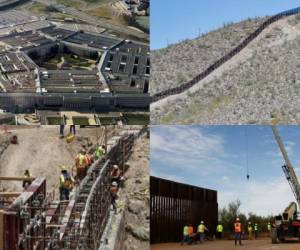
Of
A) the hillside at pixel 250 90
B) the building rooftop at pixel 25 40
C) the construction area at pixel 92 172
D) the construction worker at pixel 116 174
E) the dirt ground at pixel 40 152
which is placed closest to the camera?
the construction area at pixel 92 172

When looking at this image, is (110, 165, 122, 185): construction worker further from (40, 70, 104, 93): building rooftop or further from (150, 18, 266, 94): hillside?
(150, 18, 266, 94): hillside

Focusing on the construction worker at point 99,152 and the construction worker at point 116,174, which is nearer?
the construction worker at point 116,174

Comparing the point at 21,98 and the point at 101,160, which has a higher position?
the point at 21,98

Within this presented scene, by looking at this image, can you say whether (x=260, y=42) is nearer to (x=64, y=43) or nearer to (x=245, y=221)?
(x=64, y=43)

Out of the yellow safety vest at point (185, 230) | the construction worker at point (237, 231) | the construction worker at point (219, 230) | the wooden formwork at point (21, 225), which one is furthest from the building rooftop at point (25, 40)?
the wooden formwork at point (21, 225)

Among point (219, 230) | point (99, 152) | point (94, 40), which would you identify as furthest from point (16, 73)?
point (219, 230)

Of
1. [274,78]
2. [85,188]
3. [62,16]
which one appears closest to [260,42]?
[274,78]

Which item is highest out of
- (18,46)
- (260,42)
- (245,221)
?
(260,42)

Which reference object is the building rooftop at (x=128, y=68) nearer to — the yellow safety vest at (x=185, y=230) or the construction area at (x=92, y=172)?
the construction area at (x=92, y=172)
